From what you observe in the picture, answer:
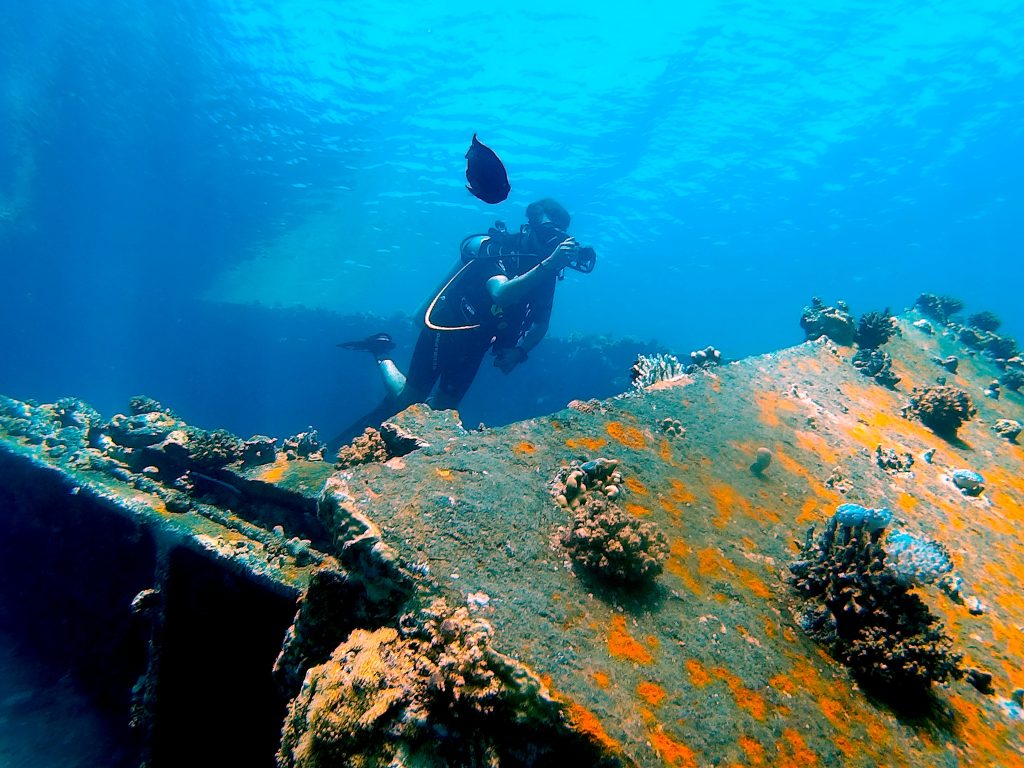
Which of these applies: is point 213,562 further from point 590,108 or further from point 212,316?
point 212,316

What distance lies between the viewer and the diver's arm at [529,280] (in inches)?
340

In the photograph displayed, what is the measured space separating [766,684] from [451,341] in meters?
8.89

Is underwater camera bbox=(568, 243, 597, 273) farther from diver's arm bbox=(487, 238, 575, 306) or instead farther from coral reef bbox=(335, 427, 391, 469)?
coral reef bbox=(335, 427, 391, 469)

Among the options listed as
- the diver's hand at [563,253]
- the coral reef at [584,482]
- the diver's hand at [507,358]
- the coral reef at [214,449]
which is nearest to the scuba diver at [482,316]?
the diver's hand at [507,358]

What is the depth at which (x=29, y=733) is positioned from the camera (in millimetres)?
4121

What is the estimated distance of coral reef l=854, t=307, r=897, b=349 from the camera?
8.53 m

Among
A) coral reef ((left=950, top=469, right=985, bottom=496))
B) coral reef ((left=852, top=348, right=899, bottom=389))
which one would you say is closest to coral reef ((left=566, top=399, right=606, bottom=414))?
coral reef ((left=950, top=469, right=985, bottom=496))

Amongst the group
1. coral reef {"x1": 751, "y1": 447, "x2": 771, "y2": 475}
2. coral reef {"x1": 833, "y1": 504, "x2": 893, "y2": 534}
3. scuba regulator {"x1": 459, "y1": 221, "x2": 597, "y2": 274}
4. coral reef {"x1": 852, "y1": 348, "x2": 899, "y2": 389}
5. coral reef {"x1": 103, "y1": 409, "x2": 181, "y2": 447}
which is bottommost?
coral reef {"x1": 833, "y1": 504, "x2": 893, "y2": 534}

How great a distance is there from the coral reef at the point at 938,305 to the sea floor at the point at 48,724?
17.8m

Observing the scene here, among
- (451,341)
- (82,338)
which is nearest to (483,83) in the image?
(451,341)

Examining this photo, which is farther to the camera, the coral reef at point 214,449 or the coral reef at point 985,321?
the coral reef at point 985,321

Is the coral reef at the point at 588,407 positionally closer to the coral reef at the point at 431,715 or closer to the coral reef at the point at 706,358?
the coral reef at the point at 431,715

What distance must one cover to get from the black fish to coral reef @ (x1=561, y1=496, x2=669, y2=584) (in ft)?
12.6

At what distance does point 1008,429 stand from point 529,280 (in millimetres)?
7955
